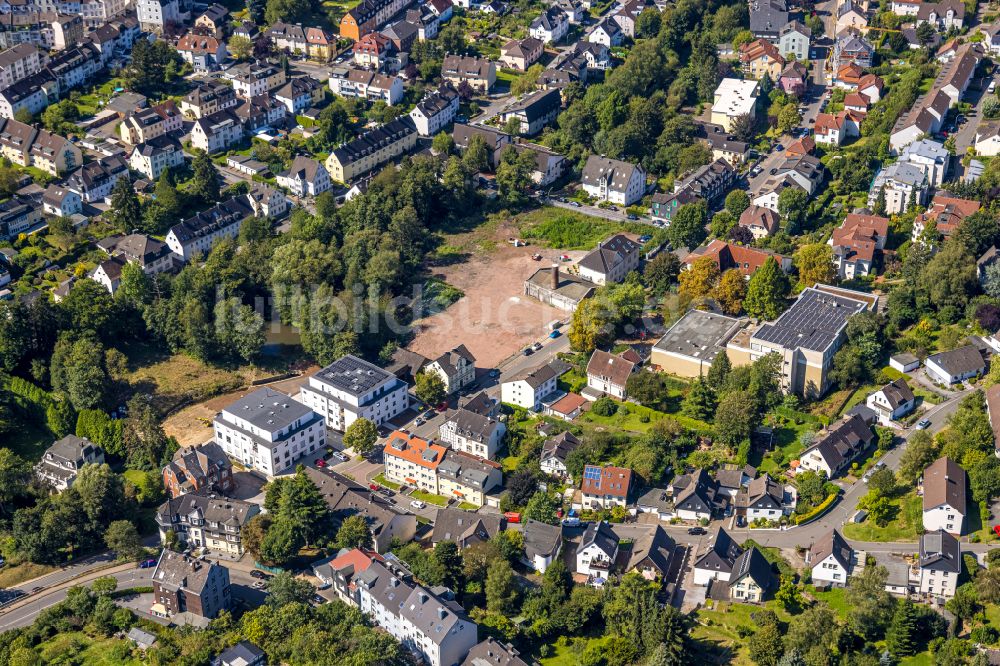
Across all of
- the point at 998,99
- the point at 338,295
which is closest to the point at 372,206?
the point at 338,295

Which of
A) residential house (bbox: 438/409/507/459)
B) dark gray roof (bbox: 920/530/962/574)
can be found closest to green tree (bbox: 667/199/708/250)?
residential house (bbox: 438/409/507/459)

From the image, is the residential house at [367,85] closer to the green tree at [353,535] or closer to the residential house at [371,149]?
the residential house at [371,149]

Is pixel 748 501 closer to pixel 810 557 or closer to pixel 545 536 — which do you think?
pixel 810 557

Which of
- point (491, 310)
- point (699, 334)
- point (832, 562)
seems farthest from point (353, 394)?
point (832, 562)

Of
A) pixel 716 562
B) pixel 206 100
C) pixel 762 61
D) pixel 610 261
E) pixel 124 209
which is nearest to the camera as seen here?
pixel 716 562

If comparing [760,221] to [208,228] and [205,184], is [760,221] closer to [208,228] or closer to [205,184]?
[208,228]

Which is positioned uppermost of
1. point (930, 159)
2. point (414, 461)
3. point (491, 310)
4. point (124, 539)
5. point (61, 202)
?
point (930, 159)

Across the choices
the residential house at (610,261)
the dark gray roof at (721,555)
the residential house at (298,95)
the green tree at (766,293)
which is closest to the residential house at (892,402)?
the green tree at (766,293)
